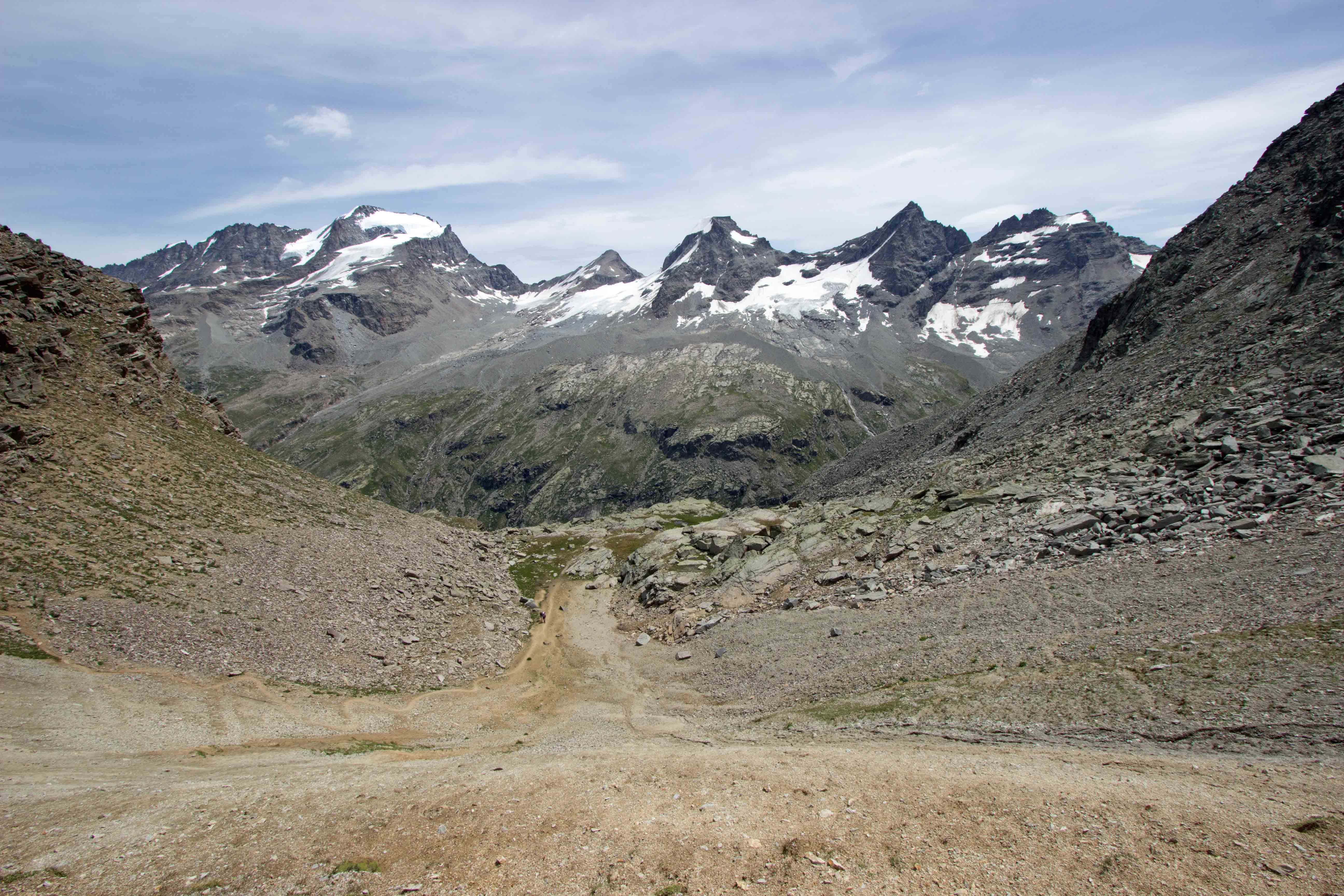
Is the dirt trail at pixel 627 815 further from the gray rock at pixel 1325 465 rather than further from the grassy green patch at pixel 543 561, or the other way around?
the grassy green patch at pixel 543 561

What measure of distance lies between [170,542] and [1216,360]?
81.2 metres

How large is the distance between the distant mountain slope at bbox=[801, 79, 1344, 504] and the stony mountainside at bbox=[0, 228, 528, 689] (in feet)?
157

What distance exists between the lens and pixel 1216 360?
5419 cm

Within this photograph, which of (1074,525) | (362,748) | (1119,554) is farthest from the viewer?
(1074,525)

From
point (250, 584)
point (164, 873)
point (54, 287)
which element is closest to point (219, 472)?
point (250, 584)

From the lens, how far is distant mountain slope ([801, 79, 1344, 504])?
42031mm

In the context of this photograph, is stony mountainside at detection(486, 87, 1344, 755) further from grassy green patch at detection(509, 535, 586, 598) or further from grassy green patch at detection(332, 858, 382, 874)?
grassy green patch at detection(332, 858, 382, 874)

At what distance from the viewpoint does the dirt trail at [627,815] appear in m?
16.3

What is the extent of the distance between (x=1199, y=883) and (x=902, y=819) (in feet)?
22.7

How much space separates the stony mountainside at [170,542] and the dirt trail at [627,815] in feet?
23.1

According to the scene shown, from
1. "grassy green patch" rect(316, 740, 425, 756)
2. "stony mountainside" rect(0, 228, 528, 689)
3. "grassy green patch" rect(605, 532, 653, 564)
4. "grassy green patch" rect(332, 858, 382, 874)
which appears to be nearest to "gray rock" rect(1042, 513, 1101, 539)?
"grassy green patch" rect(316, 740, 425, 756)

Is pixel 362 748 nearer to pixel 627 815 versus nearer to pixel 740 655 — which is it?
pixel 627 815

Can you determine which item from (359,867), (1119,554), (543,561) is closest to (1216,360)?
(1119,554)

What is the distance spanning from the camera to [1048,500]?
4531cm
